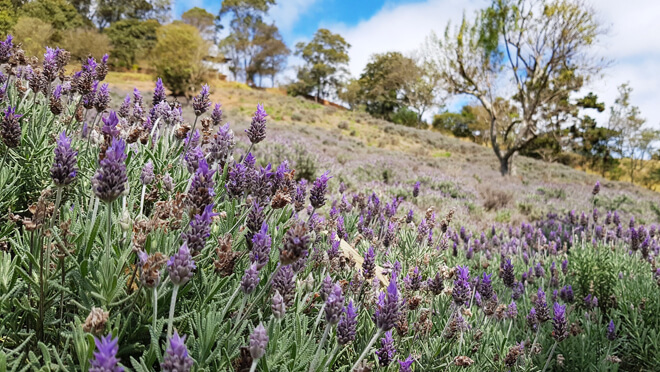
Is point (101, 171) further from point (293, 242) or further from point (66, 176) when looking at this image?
point (293, 242)

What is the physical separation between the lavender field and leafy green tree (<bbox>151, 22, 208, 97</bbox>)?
26.4 m

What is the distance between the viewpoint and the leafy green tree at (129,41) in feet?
128

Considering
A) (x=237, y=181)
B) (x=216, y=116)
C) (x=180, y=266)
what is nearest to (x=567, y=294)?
(x=237, y=181)

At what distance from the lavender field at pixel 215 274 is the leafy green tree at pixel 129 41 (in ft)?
140

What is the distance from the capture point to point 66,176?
3.75 feet

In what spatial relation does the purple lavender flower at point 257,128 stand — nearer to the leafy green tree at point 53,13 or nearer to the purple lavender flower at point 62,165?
the purple lavender flower at point 62,165

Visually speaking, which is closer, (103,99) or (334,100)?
(103,99)

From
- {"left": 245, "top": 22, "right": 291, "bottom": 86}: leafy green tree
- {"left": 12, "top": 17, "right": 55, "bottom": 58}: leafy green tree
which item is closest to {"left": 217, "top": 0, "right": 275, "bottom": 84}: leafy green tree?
{"left": 245, "top": 22, "right": 291, "bottom": 86}: leafy green tree

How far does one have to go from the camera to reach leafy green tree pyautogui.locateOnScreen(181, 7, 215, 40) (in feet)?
174

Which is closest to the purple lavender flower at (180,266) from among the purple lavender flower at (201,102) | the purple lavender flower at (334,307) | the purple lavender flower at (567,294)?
the purple lavender flower at (334,307)

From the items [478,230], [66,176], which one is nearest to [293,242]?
[66,176]

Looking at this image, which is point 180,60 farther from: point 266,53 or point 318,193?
point 318,193

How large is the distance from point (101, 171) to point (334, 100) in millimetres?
57943

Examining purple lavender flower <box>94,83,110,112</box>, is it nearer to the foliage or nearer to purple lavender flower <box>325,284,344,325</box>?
purple lavender flower <box>325,284,344,325</box>
